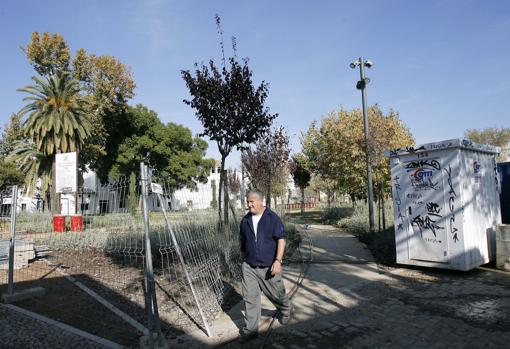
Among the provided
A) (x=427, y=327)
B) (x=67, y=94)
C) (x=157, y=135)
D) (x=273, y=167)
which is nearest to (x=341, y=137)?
(x=273, y=167)

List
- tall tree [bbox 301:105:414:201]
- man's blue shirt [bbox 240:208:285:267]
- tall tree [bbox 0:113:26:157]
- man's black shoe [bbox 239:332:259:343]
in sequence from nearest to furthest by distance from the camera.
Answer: man's black shoe [bbox 239:332:259:343], man's blue shirt [bbox 240:208:285:267], tall tree [bbox 301:105:414:201], tall tree [bbox 0:113:26:157]

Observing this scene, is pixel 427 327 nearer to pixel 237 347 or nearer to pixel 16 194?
pixel 237 347

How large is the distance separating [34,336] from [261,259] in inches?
114

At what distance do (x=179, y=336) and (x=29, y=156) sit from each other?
111 feet

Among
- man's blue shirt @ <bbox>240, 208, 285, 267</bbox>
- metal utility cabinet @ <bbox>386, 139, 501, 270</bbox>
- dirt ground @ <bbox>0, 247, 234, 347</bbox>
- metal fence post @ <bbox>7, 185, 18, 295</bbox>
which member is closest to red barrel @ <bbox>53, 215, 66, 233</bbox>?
dirt ground @ <bbox>0, 247, 234, 347</bbox>

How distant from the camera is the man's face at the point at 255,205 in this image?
173 inches

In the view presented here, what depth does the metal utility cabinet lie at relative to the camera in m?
6.55

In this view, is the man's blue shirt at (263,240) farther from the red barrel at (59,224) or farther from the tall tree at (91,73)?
the tall tree at (91,73)

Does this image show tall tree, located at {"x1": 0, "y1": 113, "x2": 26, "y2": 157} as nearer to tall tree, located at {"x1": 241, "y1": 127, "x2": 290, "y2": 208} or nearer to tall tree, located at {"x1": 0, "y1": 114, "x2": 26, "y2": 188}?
tall tree, located at {"x1": 0, "y1": 114, "x2": 26, "y2": 188}

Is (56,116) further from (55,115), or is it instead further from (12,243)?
(12,243)

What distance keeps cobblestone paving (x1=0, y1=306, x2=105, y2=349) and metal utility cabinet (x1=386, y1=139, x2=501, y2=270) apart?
19.1 ft

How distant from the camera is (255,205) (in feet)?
14.4

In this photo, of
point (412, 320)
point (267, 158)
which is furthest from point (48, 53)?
point (412, 320)

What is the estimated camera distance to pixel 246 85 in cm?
751
